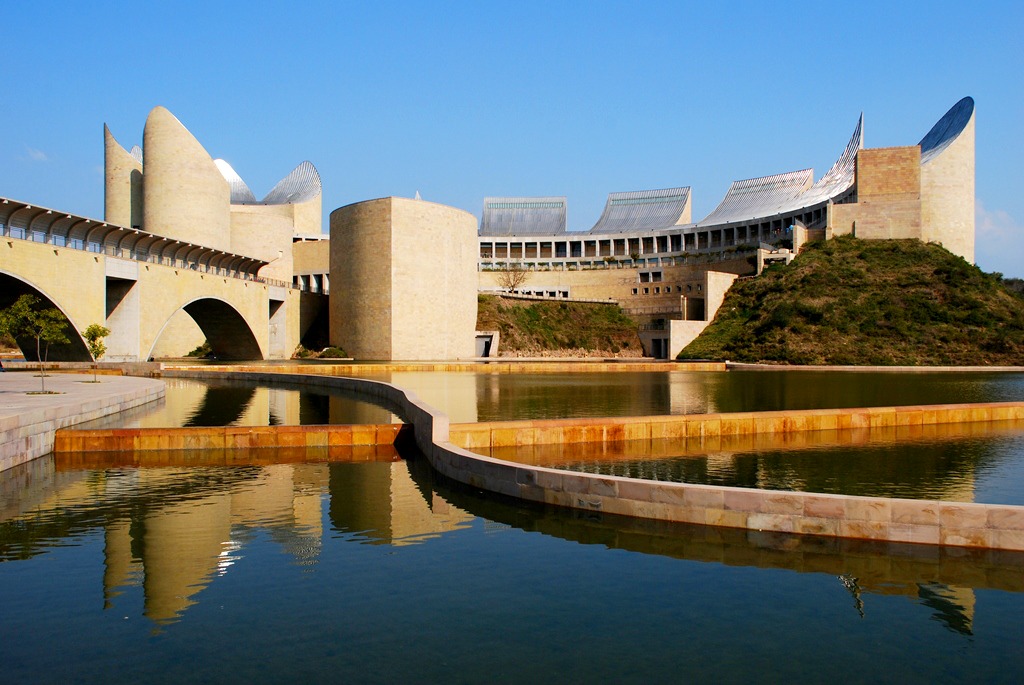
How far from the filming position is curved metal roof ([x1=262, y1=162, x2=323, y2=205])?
201ft

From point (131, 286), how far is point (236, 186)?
3655 centimetres

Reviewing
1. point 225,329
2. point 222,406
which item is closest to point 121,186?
point 225,329

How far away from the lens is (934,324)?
37.3 meters

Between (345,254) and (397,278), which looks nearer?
(397,278)

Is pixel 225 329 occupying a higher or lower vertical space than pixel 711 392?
higher

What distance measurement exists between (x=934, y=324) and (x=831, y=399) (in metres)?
22.9

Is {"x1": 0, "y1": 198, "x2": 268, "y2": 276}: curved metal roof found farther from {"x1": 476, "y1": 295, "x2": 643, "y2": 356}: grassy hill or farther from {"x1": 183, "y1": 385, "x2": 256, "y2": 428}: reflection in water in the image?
{"x1": 476, "y1": 295, "x2": 643, "y2": 356}: grassy hill

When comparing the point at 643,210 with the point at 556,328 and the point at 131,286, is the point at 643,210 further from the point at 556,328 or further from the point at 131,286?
the point at 131,286

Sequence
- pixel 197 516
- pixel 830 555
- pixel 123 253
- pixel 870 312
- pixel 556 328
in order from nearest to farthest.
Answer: pixel 830 555 < pixel 197 516 < pixel 123 253 < pixel 870 312 < pixel 556 328

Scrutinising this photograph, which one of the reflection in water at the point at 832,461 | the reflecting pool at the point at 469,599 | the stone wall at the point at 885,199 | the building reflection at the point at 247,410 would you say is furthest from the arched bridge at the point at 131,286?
the stone wall at the point at 885,199

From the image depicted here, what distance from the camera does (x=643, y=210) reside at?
72.3 meters

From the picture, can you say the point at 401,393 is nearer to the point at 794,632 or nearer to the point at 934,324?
the point at 794,632

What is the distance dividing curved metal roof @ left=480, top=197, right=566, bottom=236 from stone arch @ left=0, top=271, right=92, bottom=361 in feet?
157

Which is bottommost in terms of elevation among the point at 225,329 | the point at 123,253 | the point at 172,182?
the point at 225,329
